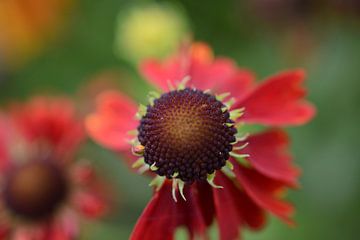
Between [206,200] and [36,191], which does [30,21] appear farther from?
[206,200]

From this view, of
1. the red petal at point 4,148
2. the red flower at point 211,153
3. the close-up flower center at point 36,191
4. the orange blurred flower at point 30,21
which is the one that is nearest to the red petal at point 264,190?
the red flower at point 211,153

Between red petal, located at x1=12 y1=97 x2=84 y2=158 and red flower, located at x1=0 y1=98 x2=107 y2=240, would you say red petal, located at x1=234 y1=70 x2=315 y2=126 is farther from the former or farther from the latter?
red petal, located at x1=12 y1=97 x2=84 y2=158

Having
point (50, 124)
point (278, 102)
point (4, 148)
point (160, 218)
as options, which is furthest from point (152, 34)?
point (160, 218)

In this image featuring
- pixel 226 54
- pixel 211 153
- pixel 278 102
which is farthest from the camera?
pixel 226 54

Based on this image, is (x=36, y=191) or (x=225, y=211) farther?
(x=36, y=191)

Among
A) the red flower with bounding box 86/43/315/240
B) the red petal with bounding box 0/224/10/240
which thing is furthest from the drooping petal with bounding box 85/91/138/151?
the red petal with bounding box 0/224/10/240

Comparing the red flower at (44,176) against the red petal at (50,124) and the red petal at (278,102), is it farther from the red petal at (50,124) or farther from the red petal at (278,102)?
the red petal at (278,102)

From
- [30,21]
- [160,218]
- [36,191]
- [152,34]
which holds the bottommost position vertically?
[160,218]

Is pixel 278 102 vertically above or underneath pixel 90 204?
above
